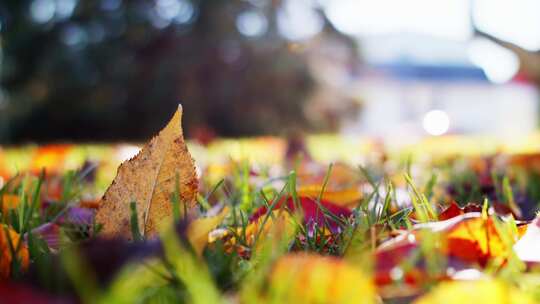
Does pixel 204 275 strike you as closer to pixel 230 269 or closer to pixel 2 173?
pixel 230 269

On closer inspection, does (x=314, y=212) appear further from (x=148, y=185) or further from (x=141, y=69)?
(x=141, y=69)


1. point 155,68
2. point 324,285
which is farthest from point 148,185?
point 155,68

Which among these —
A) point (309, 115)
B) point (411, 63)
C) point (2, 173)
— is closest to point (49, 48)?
point (309, 115)

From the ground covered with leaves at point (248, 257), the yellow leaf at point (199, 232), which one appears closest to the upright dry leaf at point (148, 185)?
the ground covered with leaves at point (248, 257)

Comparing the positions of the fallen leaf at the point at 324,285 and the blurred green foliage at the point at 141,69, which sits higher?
the fallen leaf at the point at 324,285

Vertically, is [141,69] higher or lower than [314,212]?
lower

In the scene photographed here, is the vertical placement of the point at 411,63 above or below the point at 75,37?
below

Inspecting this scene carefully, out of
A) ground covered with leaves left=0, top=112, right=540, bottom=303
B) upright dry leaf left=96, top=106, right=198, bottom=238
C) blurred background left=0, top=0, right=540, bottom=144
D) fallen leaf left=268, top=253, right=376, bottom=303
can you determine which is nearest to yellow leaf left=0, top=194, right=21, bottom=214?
ground covered with leaves left=0, top=112, right=540, bottom=303

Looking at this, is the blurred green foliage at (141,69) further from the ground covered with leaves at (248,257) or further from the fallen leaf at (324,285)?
the fallen leaf at (324,285)
